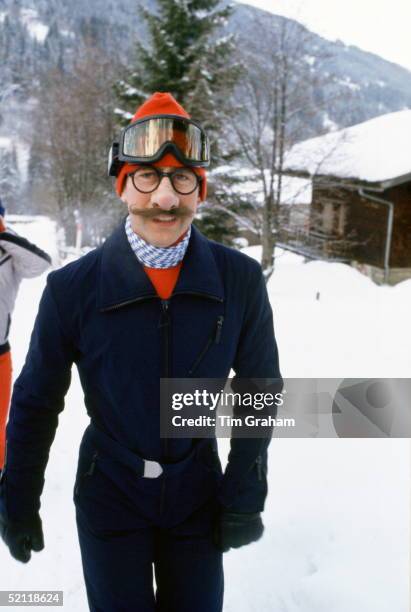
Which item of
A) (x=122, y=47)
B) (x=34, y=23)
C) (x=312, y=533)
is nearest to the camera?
(x=312, y=533)

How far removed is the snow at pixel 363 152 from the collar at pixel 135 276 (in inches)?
525

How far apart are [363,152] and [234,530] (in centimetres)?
1733

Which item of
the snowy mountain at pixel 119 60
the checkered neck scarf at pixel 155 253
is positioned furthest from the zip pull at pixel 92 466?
the snowy mountain at pixel 119 60

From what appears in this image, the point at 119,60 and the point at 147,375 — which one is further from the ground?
the point at 119,60

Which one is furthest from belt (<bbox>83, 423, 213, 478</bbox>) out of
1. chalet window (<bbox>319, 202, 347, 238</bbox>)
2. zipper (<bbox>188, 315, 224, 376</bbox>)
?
chalet window (<bbox>319, 202, 347, 238</bbox>)

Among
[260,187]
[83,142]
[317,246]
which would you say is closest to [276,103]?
[260,187]

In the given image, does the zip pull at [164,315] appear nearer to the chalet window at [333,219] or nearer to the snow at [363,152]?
the snow at [363,152]

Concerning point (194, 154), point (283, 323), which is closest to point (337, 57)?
point (283, 323)

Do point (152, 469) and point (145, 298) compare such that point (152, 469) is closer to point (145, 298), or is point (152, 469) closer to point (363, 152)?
point (145, 298)

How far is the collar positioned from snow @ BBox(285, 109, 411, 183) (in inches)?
525

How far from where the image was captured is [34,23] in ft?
310

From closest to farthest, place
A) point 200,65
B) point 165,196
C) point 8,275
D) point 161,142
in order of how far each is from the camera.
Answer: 1. point 165,196
2. point 161,142
3. point 8,275
4. point 200,65

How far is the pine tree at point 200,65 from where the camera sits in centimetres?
1449

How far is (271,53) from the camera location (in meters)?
13.6
